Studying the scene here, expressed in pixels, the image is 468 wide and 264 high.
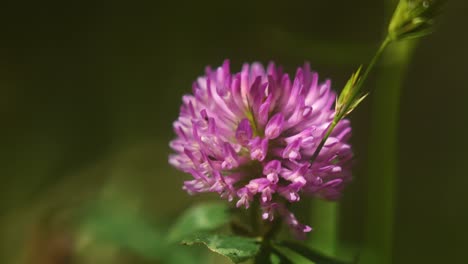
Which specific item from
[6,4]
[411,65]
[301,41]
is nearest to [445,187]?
[411,65]

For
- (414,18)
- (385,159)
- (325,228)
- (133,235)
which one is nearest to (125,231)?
(133,235)

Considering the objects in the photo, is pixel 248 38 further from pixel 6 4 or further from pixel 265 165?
pixel 265 165

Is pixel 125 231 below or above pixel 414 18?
below

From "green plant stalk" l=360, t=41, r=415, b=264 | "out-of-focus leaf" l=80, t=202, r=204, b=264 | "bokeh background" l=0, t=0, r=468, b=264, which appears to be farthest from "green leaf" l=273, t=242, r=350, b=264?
"bokeh background" l=0, t=0, r=468, b=264

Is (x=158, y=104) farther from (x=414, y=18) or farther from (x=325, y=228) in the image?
(x=414, y=18)

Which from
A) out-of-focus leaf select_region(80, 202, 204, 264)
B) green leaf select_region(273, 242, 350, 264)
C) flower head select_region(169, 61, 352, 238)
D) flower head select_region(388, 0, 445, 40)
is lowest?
out-of-focus leaf select_region(80, 202, 204, 264)

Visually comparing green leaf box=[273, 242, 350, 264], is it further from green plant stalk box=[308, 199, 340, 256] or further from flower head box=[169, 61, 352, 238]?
green plant stalk box=[308, 199, 340, 256]
